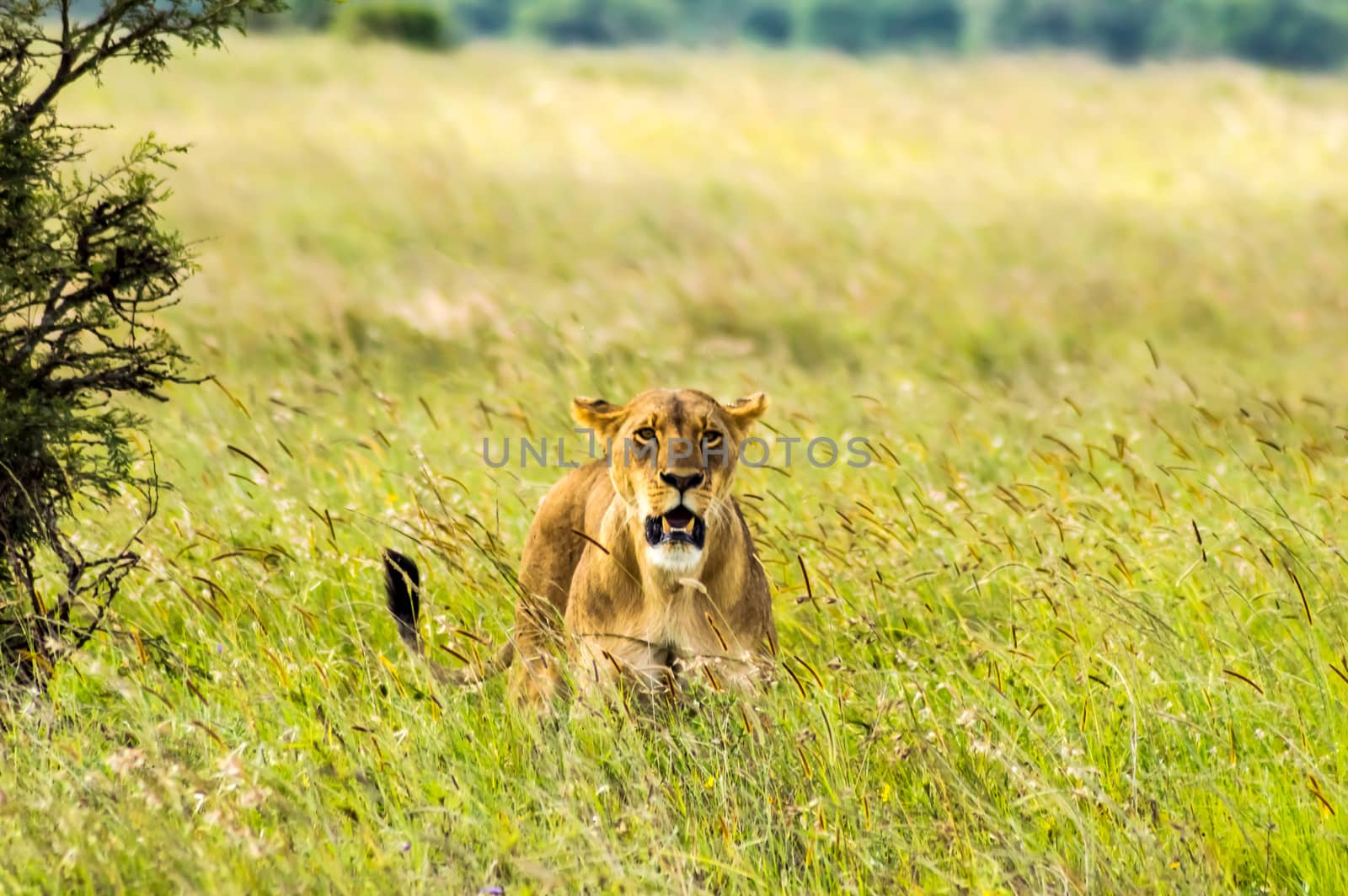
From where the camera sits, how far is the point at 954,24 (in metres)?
81.2

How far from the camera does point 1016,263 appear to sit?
16547 mm

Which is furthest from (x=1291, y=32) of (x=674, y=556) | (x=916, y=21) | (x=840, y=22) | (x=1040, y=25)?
(x=674, y=556)

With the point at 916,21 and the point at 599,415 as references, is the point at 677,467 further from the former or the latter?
the point at 916,21

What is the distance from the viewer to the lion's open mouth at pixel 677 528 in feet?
12.9

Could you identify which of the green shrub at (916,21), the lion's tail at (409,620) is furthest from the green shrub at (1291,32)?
the lion's tail at (409,620)

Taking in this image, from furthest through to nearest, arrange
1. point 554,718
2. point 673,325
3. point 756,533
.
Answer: point 673,325 → point 756,533 → point 554,718

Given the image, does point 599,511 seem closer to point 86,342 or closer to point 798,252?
point 86,342

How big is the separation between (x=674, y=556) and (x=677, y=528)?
0.08 meters

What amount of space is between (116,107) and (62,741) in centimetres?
2094

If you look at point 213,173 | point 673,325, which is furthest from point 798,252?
point 213,173

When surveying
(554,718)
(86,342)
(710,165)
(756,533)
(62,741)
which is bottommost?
(710,165)

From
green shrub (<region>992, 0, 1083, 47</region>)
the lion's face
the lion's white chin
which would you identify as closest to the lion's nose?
the lion's face

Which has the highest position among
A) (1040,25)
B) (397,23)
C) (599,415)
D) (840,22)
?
(599,415)

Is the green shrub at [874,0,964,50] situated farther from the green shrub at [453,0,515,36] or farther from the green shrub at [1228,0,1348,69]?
the green shrub at [453,0,515,36]
